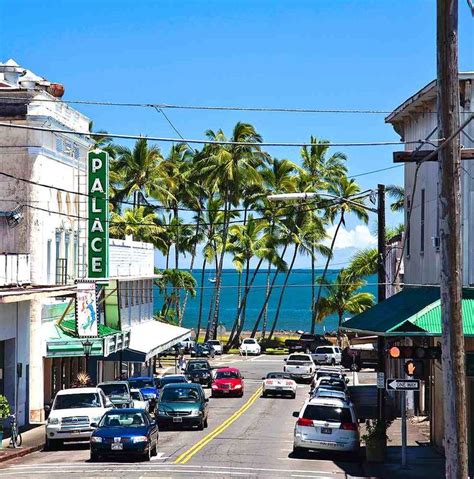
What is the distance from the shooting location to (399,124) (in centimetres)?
3866

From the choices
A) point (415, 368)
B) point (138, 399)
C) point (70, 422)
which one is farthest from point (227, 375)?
point (415, 368)

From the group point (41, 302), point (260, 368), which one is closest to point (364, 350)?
point (260, 368)

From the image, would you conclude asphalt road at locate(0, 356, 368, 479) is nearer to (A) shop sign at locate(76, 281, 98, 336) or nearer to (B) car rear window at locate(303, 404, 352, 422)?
(B) car rear window at locate(303, 404, 352, 422)

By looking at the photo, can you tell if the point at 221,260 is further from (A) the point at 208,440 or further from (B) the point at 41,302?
(A) the point at 208,440

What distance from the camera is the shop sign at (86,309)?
42.4m

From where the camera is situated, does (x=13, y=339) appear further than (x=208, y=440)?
Yes

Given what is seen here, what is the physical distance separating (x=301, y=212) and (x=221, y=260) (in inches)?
315

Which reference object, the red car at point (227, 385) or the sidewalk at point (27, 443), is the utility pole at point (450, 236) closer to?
the sidewalk at point (27, 443)

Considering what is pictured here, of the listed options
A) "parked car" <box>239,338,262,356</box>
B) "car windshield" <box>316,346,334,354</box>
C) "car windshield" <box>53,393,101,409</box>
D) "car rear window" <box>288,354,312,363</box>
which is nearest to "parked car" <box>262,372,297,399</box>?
"car rear window" <box>288,354,312,363</box>

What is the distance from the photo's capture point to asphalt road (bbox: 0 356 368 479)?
25.2 metres

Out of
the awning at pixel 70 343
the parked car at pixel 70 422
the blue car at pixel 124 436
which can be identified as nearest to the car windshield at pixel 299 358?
the awning at pixel 70 343

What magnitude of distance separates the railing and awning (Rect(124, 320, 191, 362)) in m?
11.1

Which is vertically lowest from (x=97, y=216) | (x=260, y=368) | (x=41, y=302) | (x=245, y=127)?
(x=260, y=368)

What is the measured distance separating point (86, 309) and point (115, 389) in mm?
4093
